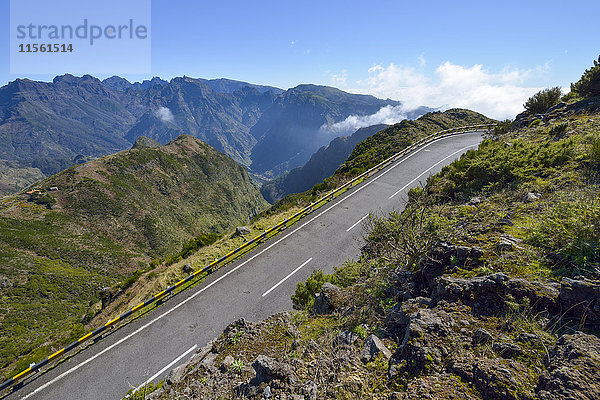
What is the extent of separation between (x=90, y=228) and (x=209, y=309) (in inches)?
3338

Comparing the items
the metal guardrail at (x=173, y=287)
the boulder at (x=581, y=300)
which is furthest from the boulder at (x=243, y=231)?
the boulder at (x=581, y=300)

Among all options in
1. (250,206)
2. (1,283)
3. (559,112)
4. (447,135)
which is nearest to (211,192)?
(250,206)

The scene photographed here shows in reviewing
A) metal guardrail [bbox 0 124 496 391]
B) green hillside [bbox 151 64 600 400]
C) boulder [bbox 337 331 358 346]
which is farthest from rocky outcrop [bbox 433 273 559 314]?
metal guardrail [bbox 0 124 496 391]

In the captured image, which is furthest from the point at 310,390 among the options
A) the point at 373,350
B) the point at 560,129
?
the point at 560,129

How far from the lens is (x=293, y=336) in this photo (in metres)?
6.04

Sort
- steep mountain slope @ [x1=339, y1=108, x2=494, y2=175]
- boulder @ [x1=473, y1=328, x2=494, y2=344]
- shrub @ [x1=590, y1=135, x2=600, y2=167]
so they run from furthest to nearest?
1. steep mountain slope @ [x1=339, y1=108, x2=494, y2=175]
2. shrub @ [x1=590, y1=135, x2=600, y2=167]
3. boulder @ [x1=473, y1=328, x2=494, y2=344]

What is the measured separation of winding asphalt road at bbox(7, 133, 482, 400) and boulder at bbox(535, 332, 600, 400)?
733 centimetres

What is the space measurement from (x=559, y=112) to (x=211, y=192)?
428 ft

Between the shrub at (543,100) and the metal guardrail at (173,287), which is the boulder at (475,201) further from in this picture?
the shrub at (543,100)

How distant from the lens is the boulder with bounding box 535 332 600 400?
2.47 meters

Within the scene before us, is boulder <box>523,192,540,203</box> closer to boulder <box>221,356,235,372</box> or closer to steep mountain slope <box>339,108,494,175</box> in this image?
boulder <box>221,356,235,372</box>

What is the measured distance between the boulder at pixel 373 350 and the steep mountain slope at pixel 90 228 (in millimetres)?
18594

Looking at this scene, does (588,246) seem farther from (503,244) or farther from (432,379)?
(432,379)

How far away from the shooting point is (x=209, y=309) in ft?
36.8
